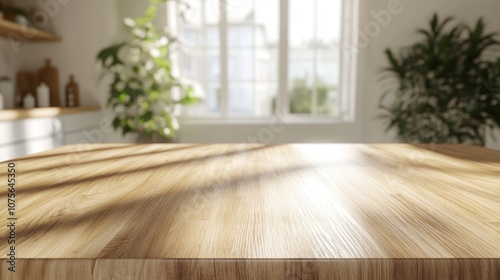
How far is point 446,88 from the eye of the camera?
3562 mm

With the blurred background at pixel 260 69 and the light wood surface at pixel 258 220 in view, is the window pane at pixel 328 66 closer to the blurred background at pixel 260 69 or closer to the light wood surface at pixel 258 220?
the blurred background at pixel 260 69

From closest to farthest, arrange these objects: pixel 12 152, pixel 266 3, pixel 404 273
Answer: pixel 404 273 < pixel 12 152 < pixel 266 3

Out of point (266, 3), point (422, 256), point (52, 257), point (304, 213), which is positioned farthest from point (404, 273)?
point (266, 3)

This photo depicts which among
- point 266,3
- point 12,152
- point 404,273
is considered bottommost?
point 12,152

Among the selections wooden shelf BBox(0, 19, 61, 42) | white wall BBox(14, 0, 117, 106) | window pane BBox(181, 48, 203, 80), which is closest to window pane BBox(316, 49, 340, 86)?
window pane BBox(181, 48, 203, 80)

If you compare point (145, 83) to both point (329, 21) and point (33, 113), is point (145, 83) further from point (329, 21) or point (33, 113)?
point (329, 21)

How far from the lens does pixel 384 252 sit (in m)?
0.44

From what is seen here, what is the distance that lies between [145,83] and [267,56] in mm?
1332

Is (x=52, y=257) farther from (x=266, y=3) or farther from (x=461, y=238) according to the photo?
(x=266, y=3)

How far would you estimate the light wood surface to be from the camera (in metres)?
0.43

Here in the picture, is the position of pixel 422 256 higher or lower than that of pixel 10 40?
lower

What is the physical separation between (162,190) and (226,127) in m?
3.36

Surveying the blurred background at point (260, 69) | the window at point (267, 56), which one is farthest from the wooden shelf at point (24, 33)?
the window at point (267, 56)

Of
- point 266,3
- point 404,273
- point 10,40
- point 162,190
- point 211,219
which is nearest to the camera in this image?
point 404,273
